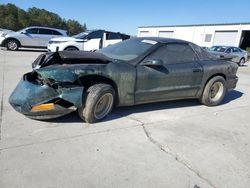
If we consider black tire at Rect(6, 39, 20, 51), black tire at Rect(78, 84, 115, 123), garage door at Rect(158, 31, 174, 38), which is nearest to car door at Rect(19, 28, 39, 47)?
black tire at Rect(6, 39, 20, 51)

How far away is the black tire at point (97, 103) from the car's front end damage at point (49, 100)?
0.17 metres

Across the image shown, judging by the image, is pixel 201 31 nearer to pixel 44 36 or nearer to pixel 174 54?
pixel 44 36

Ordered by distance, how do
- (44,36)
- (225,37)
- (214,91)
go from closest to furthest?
(214,91) → (44,36) → (225,37)

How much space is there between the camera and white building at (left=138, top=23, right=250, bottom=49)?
33.0 m

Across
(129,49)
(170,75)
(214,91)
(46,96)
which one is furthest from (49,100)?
(214,91)

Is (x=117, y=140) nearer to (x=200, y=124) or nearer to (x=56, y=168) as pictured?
(x=56, y=168)

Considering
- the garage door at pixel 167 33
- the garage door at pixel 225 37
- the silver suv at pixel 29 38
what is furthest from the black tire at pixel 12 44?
the garage door at pixel 167 33

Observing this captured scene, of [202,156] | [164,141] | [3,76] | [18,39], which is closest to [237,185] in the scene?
[202,156]

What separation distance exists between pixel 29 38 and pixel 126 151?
49.8ft

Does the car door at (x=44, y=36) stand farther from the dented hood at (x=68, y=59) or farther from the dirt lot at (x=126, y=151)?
the dented hood at (x=68, y=59)

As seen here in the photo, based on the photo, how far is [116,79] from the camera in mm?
4500

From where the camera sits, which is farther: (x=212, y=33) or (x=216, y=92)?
(x=212, y=33)

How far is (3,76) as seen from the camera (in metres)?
7.51

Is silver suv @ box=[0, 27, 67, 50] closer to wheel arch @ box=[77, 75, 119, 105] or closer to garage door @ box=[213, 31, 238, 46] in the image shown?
wheel arch @ box=[77, 75, 119, 105]
